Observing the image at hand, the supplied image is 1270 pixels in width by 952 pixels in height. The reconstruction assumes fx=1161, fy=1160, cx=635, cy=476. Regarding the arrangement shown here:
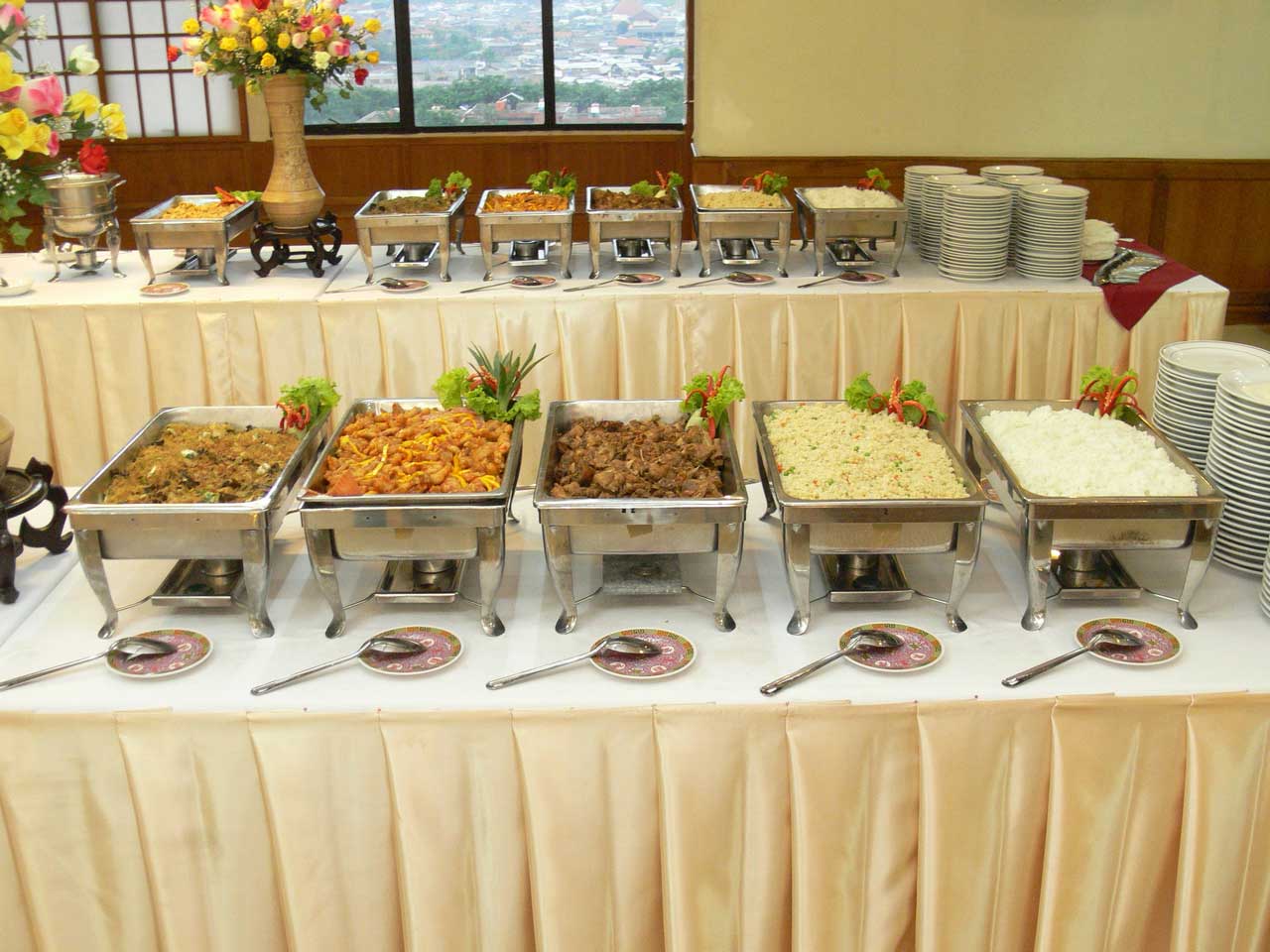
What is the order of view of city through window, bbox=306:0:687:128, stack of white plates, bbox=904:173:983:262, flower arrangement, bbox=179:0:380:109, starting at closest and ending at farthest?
flower arrangement, bbox=179:0:380:109, stack of white plates, bbox=904:173:983:262, view of city through window, bbox=306:0:687:128

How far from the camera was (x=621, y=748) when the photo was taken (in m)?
1.40

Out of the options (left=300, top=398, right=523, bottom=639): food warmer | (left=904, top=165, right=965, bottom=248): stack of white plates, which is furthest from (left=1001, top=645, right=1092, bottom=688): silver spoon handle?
(left=904, top=165, right=965, bottom=248): stack of white plates

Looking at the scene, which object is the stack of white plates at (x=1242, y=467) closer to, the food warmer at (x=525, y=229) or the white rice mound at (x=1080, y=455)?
the white rice mound at (x=1080, y=455)

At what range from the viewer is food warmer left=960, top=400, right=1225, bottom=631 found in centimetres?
149

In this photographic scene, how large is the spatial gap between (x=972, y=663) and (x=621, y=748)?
17.9 inches

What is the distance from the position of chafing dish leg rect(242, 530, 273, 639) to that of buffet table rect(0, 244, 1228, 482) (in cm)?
147

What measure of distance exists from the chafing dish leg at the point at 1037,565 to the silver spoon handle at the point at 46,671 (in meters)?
1.18

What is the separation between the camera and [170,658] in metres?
1.46

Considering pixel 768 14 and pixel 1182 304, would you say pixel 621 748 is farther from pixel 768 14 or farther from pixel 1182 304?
pixel 768 14

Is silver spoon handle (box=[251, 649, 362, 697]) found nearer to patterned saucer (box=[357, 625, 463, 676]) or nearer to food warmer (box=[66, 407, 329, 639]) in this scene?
patterned saucer (box=[357, 625, 463, 676])

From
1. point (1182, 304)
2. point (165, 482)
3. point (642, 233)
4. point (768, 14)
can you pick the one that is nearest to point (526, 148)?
point (768, 14)

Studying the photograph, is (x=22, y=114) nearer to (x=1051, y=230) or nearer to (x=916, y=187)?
(x=1051, y=230)

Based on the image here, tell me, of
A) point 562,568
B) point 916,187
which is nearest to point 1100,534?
point 562,568

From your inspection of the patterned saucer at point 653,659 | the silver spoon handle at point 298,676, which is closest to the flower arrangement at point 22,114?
the silver spoon handle at point 298,676
